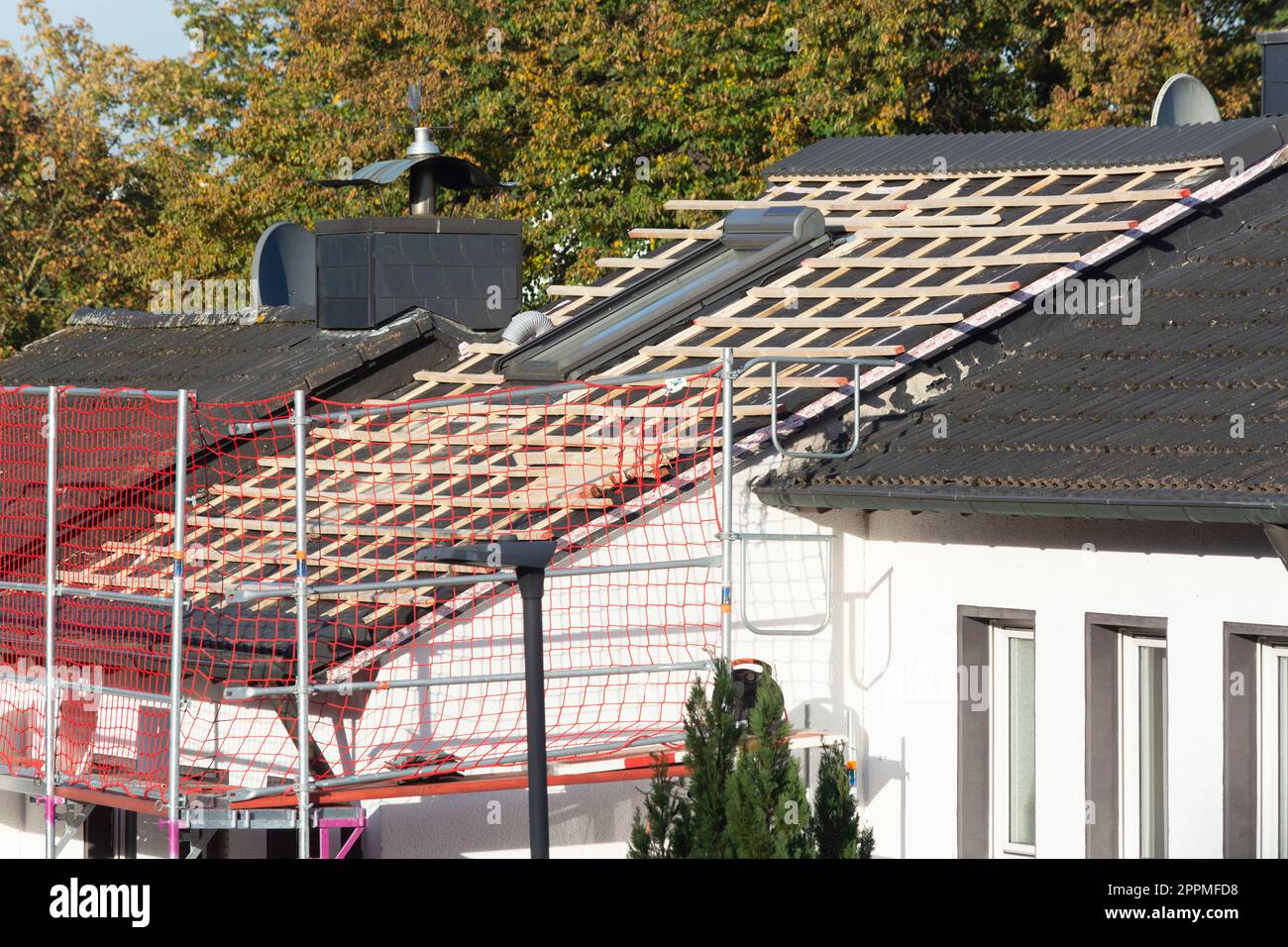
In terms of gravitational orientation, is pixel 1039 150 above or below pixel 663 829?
above

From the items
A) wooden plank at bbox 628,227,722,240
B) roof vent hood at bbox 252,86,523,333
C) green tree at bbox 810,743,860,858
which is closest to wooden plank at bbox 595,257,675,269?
wooden plank at bbox 628,227,722,240

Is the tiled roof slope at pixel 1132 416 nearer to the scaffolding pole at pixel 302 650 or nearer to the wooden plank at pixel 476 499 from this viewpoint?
the wooden plank at pixel 476 499

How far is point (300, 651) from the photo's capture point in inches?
349

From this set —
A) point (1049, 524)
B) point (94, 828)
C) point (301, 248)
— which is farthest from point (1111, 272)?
point (301, 248)

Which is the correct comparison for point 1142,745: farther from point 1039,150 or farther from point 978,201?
point 1039,150

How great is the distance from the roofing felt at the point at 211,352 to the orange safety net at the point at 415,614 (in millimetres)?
2452

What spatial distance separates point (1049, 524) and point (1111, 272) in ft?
8.51

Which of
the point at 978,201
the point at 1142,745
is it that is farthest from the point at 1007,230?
the point at 1142,745

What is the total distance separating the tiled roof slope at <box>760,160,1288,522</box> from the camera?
8812 millimetres

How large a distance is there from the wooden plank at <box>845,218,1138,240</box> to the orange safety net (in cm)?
230

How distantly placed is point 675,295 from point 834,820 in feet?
17.4

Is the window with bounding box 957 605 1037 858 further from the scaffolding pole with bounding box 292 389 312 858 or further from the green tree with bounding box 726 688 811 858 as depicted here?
the scaffolding pole with bounding box 292 389 312 858

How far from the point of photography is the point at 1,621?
1152cm

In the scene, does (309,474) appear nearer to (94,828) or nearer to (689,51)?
(94,828)
